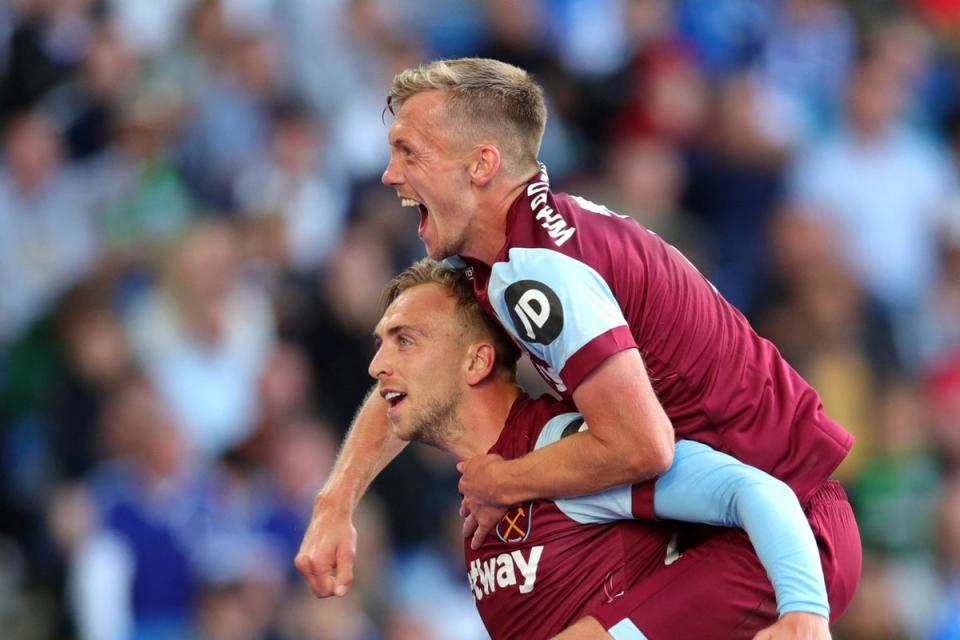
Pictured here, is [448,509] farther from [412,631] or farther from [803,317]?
[803,317]

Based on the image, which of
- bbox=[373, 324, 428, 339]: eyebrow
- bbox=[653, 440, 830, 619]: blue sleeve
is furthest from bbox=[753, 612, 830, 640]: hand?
bbox=[373, 324, 428, 339]: eyebrow

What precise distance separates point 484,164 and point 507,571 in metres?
1.01

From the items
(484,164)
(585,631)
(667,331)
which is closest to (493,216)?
(484,164)

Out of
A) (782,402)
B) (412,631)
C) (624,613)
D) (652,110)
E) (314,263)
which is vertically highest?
(652,110)

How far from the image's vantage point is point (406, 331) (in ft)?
13.8

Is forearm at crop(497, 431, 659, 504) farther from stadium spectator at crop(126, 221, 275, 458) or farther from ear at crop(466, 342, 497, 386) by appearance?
stadium spectator at crop(126, 221, 275, 458)

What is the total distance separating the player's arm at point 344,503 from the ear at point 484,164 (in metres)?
0.88

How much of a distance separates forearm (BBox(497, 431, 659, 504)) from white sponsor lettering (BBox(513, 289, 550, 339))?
286 mm

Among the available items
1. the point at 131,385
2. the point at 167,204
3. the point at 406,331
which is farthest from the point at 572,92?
the point at 406,331

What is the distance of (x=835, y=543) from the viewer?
3.89 metres


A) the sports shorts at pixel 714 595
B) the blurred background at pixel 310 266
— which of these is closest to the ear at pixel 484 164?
the sports shorts at pixel 714 595

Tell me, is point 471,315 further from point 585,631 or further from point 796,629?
point 796,629

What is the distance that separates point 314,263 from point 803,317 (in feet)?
8.21

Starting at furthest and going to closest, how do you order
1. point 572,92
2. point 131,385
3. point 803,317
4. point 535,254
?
point 572,92
point 803,317
point 131,385
point 535,254
